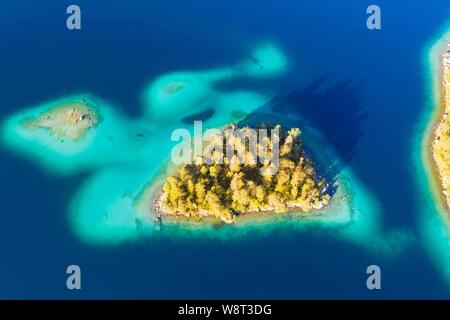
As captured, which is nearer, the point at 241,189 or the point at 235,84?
the point at 241,189

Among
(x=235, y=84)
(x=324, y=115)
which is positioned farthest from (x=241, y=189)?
(x=235, y=84)

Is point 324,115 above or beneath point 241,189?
above

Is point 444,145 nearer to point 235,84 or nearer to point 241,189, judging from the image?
point 241,189

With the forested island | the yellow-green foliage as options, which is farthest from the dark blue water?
the yellow-green foliage

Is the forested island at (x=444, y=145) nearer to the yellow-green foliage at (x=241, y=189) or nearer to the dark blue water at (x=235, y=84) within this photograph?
the dark blue water at (x=235, y=84)

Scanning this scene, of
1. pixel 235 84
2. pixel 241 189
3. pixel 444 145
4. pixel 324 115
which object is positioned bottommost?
pixel 241 189

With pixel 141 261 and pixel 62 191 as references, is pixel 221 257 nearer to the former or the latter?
pixel 141 261

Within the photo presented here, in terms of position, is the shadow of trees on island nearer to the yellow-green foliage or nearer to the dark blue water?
the dark blue water
